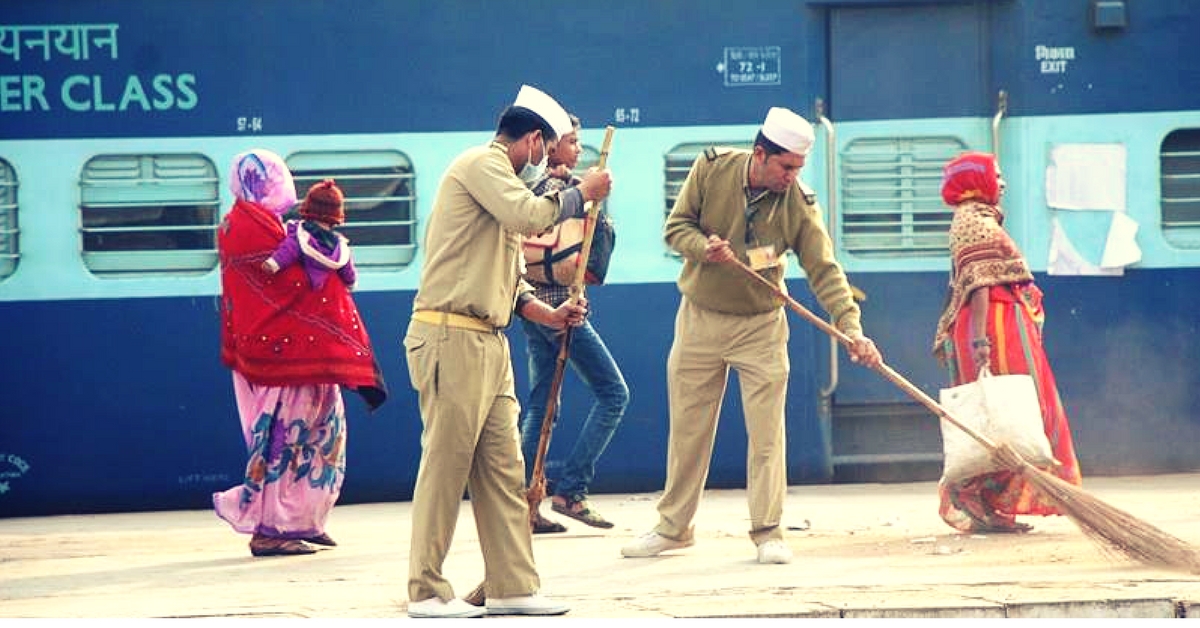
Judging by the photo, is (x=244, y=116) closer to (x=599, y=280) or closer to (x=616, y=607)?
(x=599, y=280)

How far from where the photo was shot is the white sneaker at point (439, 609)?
715 centimetres

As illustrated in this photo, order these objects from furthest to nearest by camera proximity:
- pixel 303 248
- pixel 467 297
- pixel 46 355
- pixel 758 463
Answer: pixel 46 355 < pixel 303 248 < pixel 758 463 < pixel 467 297

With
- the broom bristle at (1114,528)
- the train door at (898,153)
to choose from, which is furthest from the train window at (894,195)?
the broom bristle at (1114,528)

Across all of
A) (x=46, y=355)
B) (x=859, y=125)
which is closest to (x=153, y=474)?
(x=46, y=355)

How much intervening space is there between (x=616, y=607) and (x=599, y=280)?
231cm

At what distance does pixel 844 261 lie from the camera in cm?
1111

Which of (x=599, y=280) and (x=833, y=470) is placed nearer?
(x=599, y=280)

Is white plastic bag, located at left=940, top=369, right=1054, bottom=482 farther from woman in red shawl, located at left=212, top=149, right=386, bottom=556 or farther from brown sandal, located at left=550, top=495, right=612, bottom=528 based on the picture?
woman in red shawl, located at left=212, top=149, right=386, bottom=556

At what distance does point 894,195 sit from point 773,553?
10.5ft

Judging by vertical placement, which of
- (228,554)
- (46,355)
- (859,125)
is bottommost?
(228,554)

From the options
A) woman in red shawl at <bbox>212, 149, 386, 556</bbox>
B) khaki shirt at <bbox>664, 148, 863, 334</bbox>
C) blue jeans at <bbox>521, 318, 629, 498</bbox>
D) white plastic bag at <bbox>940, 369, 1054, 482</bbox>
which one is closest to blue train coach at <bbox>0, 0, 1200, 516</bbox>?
blue jeans at <bbox>521, 318, 629, 498</bbox>

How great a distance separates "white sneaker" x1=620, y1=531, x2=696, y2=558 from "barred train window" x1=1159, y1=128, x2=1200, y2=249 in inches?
146

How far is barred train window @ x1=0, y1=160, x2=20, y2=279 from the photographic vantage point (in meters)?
10.7

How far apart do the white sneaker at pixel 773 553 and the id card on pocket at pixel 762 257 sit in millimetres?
1043
